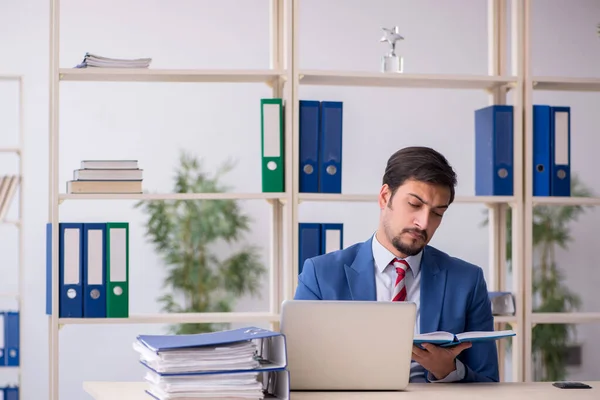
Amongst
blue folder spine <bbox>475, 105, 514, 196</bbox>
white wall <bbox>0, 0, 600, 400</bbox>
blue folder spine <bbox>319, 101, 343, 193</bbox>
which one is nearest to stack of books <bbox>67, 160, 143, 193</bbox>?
blue folder spine <bbox>319, 101, 343, 193</bbox>

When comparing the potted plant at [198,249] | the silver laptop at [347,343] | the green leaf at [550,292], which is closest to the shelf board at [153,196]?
the silver laptop at [347,343]

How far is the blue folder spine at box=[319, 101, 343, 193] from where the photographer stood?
3467mm

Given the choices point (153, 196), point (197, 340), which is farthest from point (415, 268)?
point (153, 196)

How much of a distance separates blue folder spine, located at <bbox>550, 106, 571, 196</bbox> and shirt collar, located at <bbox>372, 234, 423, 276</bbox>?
1.21 m

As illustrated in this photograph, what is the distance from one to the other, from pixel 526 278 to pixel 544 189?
1.25 ft

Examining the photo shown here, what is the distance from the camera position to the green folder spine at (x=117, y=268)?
338 cm

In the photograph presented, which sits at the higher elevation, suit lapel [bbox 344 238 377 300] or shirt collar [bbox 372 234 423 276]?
shirt collar [bbox 372 234 423 276]

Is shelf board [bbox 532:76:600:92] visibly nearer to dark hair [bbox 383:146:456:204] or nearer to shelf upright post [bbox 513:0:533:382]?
shelf upright post [bbox 513:0:533:382]

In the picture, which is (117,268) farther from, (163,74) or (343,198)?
(343,198)

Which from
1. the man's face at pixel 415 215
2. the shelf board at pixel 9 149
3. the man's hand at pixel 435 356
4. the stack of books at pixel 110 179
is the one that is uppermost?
the shelf board at pixel 9 149

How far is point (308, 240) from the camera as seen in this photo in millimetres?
3492

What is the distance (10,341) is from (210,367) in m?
3.08

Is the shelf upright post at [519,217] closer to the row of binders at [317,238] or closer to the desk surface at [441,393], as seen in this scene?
the row of binders at [317,238]

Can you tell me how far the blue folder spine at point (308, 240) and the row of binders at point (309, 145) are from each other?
5.8 inches
